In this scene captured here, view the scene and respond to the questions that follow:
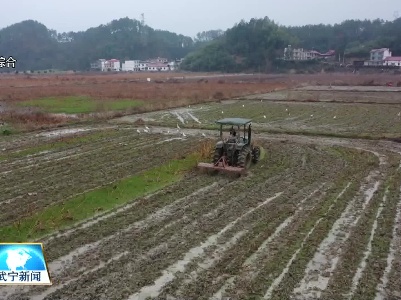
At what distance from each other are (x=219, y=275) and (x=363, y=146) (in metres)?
13.0

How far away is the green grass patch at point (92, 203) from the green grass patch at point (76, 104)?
55.1 ft

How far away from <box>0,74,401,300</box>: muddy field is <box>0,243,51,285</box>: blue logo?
2.60m

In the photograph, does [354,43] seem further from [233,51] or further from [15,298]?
[15,298]

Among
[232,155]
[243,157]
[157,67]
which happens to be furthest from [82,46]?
[243,157]

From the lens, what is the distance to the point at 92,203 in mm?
10117

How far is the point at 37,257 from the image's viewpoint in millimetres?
3760

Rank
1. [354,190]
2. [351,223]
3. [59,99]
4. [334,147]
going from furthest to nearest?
[59,99] → [334,147] → [354,190] → [351,223]

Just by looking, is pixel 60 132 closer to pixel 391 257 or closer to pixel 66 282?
pixel 66 282

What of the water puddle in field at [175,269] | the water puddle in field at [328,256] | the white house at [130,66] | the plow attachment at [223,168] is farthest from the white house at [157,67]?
the water puddle in field at [175,269]

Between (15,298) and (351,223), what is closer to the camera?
(15,298)

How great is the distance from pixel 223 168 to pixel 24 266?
9147mm

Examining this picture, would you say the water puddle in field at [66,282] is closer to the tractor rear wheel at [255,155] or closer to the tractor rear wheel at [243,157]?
the tractor rear wheel at [243,157]

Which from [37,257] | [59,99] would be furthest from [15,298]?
[59,99]

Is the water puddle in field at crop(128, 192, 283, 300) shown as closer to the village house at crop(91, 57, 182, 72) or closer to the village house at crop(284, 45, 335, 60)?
the village house at crop(284, 45, 335, 60)
